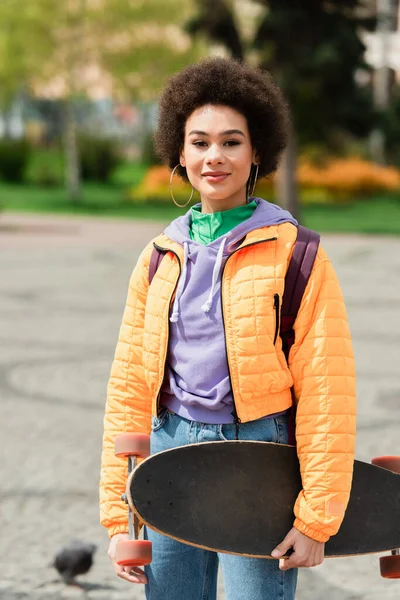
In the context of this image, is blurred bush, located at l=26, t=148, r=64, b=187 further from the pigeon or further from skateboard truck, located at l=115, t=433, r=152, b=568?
skateboard truck, located at l=115, t=433, r=152, b=568

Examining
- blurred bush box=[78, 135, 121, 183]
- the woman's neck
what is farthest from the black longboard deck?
blurred bush box=[78, 135, 121, 183]

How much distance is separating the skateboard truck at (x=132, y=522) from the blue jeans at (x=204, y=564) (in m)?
0.04

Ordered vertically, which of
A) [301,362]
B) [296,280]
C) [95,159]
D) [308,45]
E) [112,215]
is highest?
[308,45]

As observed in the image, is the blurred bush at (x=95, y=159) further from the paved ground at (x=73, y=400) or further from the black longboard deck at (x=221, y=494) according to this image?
the black longboard deck at (x=221, y=494)

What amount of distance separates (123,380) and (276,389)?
44 centimetres

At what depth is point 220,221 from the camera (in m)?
2.46

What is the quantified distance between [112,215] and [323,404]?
76.8 feet

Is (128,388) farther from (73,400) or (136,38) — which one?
(136,38)

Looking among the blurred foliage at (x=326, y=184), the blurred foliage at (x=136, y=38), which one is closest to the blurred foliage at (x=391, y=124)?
the blurred foliage at (x=326, y=184)

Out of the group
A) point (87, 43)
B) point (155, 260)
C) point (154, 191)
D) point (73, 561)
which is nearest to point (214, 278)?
point (155, 260)

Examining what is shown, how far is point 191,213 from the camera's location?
256 centimetres

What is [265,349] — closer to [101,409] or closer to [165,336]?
[165,336]

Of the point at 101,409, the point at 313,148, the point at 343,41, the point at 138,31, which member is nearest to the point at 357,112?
the point at 343,41

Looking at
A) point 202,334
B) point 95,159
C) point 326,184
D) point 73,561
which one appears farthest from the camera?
point 95,159
